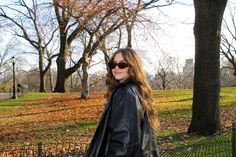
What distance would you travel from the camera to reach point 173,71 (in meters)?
94.9

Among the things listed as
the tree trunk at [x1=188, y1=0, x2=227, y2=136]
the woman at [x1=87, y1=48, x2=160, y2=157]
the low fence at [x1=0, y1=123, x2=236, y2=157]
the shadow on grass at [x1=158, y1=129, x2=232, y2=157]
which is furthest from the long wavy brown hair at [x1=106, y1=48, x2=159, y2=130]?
the tree trunk at [x1=188, y1=0, x2=227, y2=136]

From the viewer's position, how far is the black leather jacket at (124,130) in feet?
12.3

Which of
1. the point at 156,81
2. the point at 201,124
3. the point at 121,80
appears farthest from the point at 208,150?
Answer: the point at 156,81

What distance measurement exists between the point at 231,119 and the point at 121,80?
1290 cm

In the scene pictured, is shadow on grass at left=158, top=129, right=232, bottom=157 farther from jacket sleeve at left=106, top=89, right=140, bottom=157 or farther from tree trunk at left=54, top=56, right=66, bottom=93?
tree trunk at left=54, top=56, right=66, bottom=93

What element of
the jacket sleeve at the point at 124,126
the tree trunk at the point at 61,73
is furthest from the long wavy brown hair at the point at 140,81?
the tree trunk at the point at 61,73

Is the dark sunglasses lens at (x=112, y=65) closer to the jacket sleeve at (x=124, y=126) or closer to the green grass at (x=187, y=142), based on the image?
the jacket sleeve at (x=124, y=126)

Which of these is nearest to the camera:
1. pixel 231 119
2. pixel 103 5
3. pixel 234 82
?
pixel 231 119

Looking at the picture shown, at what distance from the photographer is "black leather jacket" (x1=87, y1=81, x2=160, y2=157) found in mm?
3758

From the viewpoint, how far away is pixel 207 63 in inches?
509

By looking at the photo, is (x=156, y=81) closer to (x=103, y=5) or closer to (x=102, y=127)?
(x=103, y=5)

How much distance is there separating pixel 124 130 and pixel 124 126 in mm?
35

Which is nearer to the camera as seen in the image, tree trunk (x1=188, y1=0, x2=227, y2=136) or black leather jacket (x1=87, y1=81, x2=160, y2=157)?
black leather jacket (x1=87, y1=81, x2=160, y2=157)

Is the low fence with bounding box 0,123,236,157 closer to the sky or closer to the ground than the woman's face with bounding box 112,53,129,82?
closer to the ground
